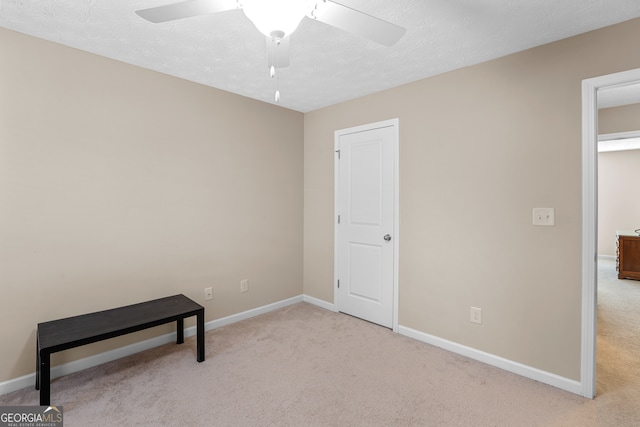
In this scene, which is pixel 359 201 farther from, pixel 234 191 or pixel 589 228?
pixel 589 228

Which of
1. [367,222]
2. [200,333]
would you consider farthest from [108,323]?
[367,222]

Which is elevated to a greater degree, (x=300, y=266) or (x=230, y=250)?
(x=230, y=250)

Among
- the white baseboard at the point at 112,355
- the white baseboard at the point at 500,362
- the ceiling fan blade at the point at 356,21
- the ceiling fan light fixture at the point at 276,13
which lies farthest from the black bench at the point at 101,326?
the ceiling fan blade at the point at 356,21

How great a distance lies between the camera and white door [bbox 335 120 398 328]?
3156 millimetres

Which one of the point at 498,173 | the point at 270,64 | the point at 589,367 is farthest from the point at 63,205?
the point at 589,367

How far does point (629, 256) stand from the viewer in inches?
200

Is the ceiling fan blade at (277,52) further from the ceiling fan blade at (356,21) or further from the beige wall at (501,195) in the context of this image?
the beige wall at (501,195)

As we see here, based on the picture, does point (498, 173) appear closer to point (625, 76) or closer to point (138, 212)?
point (625, 76)

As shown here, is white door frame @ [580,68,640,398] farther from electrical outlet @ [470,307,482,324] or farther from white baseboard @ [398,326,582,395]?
electrical outlet @ [470,307,482,324]

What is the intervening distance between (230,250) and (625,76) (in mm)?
3344

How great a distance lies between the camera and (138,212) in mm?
2656

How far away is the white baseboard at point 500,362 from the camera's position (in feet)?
7.04

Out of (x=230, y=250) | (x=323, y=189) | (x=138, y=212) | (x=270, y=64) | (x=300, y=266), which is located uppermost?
(x=270, y=64)

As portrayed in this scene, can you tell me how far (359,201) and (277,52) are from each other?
84.6 inches
